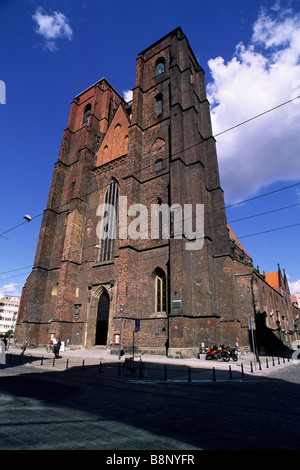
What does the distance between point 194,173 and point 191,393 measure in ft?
56.5

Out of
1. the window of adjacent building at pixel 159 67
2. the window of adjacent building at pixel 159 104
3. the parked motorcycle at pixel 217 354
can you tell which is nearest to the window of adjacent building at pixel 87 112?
the window of adjacent building at pixel 159 67

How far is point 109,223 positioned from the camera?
24531 mm

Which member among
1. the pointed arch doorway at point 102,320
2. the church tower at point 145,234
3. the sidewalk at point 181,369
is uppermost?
the church tower at point 145,234

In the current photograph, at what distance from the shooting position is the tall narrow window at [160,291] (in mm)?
19280

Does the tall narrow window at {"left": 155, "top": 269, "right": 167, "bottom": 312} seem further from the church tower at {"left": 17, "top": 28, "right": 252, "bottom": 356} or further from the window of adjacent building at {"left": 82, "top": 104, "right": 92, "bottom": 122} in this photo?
the window of adjacent building at {"left": 82, "top": 104, "right": 92, "bottom": 122}

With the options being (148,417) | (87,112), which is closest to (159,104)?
(87,112)

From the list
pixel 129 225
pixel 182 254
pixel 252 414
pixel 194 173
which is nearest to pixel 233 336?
pixel 182 254

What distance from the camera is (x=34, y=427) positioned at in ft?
13.1

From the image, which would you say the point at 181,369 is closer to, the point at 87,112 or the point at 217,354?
the point at 217,354

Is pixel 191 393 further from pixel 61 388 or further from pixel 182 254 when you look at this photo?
pixel 182 254

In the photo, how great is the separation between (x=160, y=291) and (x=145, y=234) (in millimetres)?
4761
